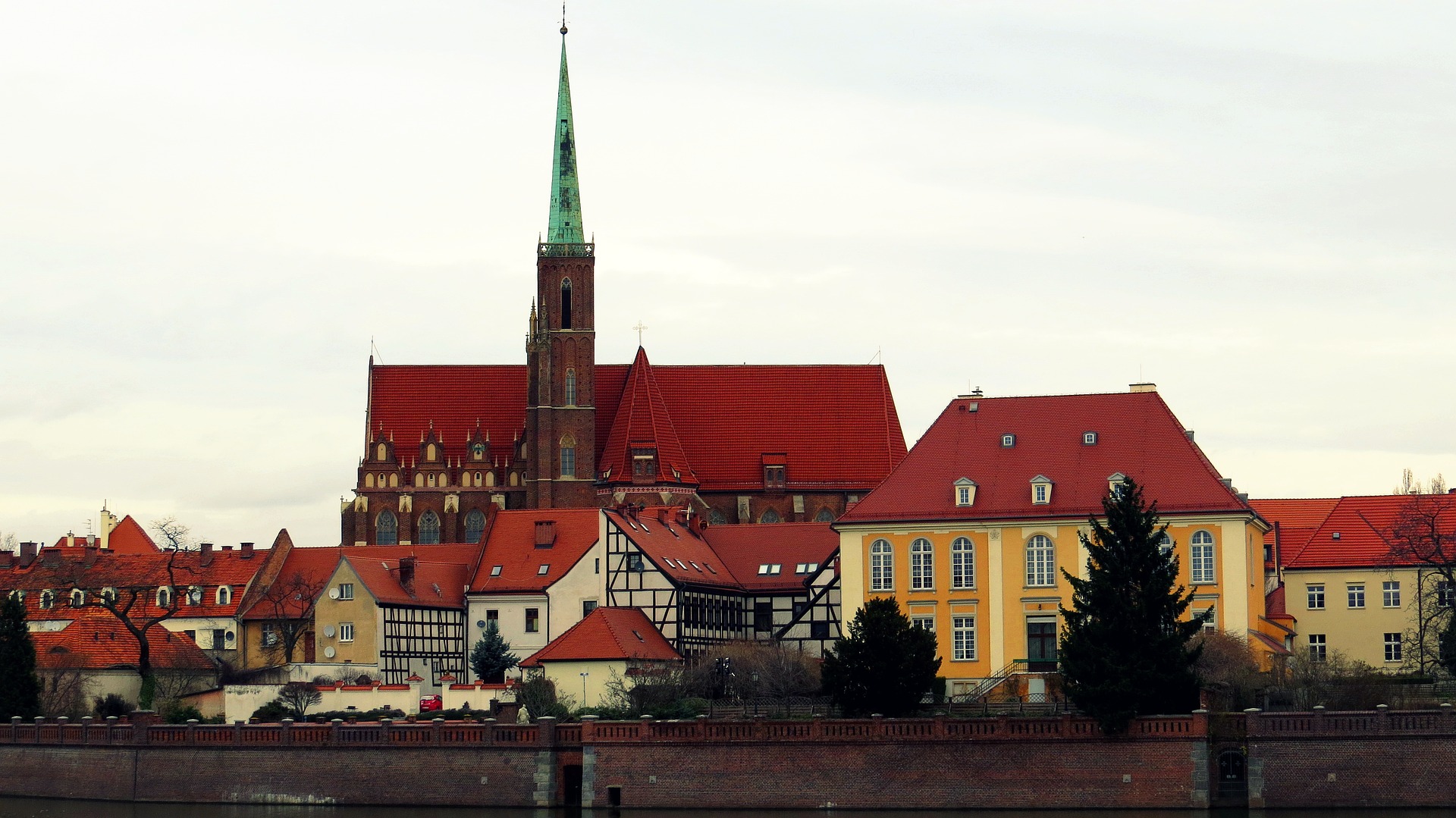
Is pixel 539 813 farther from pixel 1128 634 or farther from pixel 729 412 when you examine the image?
pixel 729 412

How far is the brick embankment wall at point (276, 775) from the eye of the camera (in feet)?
235

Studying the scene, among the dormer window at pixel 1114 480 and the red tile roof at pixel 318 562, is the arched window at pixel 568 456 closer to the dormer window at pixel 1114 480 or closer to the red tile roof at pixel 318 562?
the red tile roof at pixel 318 562

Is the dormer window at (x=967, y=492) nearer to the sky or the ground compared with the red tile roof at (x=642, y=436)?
nearer to the ground

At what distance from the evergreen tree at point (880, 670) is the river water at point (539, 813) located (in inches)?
170

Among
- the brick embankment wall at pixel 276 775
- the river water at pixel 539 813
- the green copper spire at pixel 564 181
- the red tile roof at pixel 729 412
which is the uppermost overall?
the green copper spire at pixel 564 181

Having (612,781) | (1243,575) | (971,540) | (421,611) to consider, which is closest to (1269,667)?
(1243,575)

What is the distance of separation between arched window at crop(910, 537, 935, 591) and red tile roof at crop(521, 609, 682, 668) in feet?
27.8

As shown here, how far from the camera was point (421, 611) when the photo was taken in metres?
96.8

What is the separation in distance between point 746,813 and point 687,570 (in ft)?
91.2

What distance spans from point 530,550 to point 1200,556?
26966 millimetres

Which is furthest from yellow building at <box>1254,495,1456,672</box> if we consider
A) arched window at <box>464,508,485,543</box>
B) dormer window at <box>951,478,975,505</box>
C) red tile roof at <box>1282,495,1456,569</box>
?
arched window at <box>464,508,485,543</box>

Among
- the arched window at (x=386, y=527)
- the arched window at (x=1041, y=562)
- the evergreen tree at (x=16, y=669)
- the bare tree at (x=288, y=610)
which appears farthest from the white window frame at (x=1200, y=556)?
the arched window at (x=386, y=527)

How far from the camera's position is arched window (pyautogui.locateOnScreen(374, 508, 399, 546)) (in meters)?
121

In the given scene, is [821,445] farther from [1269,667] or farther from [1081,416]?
[1269,667]
